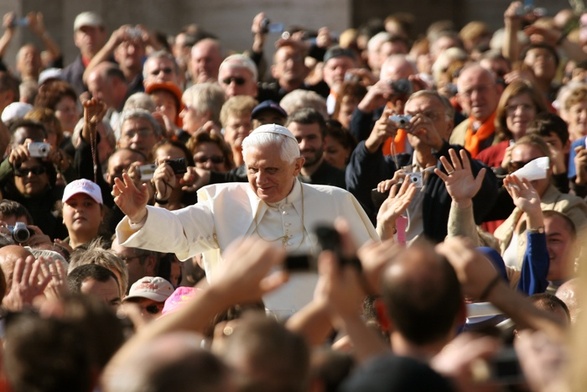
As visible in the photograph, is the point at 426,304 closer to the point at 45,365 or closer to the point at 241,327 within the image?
the point at 241,327

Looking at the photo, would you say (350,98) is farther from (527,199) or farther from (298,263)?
(298,263)

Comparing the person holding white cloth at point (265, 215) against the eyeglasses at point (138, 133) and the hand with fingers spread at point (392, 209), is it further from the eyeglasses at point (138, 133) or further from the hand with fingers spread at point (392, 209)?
the eyeglasses at point (138, 133)

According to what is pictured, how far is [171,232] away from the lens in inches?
286

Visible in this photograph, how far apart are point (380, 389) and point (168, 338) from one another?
521mm

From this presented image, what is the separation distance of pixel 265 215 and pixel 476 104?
3.19 meters

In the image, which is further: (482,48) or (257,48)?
(482,48)

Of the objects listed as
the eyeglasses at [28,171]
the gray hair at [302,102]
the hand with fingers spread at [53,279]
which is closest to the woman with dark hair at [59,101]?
the gray hair at [302,102]

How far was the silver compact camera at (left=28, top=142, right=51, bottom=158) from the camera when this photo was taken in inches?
373

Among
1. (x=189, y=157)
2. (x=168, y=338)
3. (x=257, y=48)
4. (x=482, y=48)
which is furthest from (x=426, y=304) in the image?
(x=482, y=48)

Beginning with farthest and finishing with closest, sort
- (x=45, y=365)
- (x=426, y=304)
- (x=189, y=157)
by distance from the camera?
(x=189, y=157)
(x=426, y=304)
(x=45, y=365)

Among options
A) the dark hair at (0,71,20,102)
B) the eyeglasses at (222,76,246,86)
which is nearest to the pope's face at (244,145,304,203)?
Answer: the eyeglasses at (222,76,246,86)

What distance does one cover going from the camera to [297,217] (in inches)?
303

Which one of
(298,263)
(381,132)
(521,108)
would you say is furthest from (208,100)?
(298,263)

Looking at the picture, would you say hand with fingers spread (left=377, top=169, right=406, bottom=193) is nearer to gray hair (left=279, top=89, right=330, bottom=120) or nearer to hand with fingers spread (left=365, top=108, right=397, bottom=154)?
hand with fingers spread (left=365, top=108, right=397, bottom=154)
